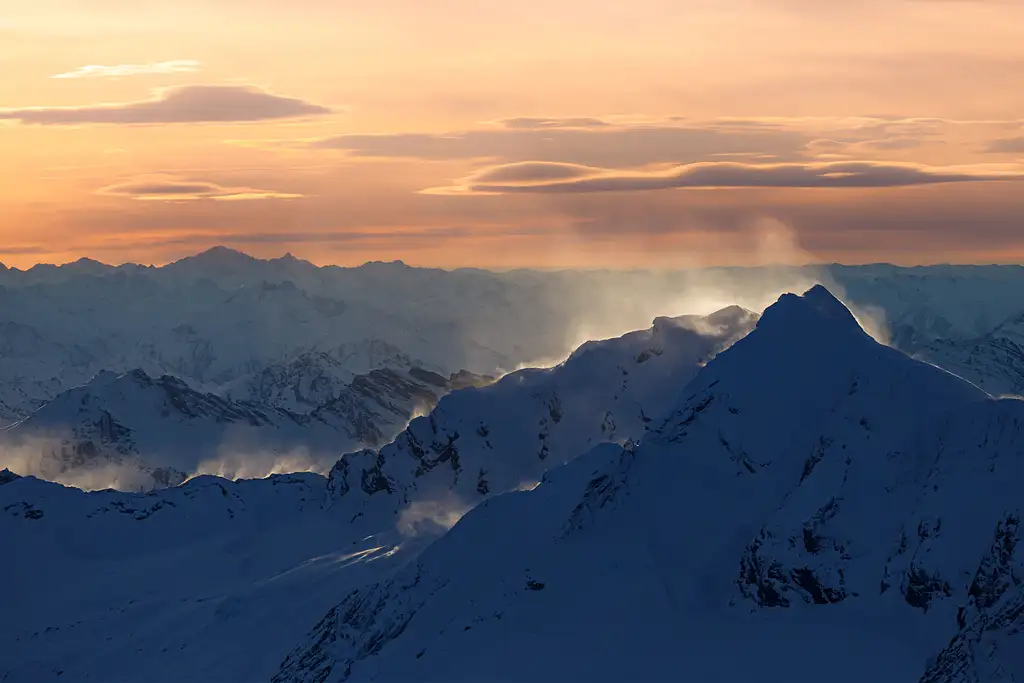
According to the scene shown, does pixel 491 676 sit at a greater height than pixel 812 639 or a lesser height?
lesser

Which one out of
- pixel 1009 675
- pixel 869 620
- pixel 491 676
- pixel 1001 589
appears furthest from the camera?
pixel 491 676

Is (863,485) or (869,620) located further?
(863,485)

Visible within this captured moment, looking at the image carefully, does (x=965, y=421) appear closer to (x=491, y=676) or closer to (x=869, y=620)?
(x=869, y=620)

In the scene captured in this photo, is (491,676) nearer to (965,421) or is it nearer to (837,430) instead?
(837,430)

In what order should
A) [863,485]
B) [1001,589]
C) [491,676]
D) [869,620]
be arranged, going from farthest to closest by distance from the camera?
[491,676] → [863,485] → [869,620] → [1001,589]

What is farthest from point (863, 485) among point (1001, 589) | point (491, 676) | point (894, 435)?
point (491, 676)

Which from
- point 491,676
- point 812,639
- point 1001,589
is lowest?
point 491,676

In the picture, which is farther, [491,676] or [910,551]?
[491,676]

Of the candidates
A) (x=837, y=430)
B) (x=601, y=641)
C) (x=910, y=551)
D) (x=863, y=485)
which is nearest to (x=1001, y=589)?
(x=910, y=551)

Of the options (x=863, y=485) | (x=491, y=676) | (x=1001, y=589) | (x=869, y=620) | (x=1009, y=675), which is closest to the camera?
(x=1009, y=675)
